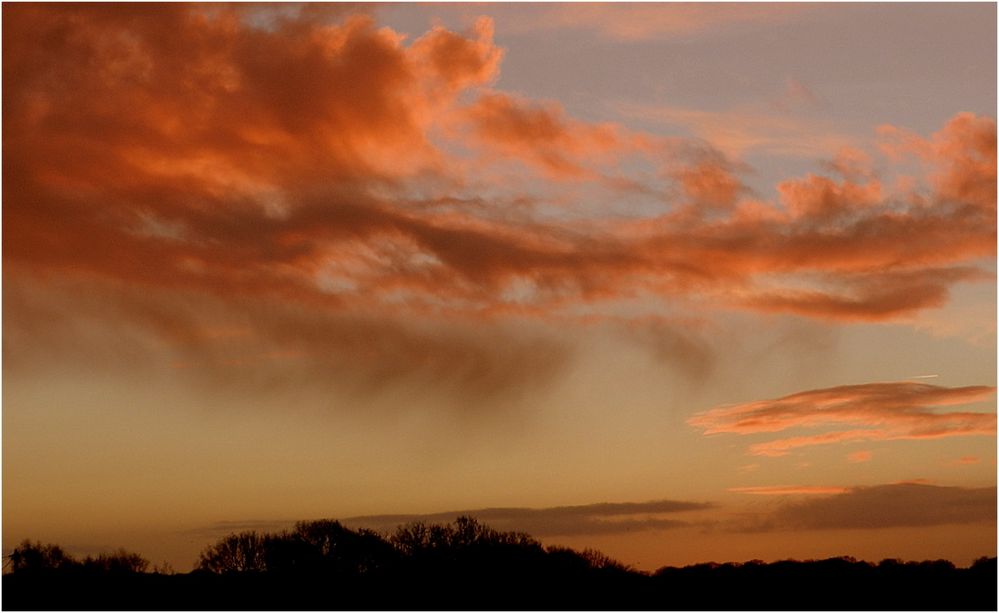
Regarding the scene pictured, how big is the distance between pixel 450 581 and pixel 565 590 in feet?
46.8

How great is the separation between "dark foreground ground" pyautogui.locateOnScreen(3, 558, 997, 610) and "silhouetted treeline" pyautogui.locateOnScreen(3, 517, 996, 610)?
14cm

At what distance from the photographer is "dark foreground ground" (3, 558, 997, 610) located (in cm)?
8806

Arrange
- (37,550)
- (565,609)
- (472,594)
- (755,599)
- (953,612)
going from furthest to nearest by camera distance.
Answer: (37,550) < (472,594) < (565,609) < (755,599) < (953,612)

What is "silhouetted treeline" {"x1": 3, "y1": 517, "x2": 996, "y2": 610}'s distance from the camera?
8950 cm

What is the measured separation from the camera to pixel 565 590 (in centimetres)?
10575

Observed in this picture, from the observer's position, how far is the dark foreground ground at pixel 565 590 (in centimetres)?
8806

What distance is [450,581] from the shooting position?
115 meters

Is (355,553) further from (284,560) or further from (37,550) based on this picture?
(37,550)

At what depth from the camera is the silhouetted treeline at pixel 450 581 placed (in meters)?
89.5

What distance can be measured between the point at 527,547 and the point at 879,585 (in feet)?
180

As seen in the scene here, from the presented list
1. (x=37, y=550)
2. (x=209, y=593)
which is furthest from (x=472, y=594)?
(x=37, y=550)

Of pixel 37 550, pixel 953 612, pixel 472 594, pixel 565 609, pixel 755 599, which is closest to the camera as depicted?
pixel 953 612

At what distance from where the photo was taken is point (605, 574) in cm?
11281

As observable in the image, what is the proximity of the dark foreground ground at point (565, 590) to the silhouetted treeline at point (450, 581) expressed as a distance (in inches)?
5.6
